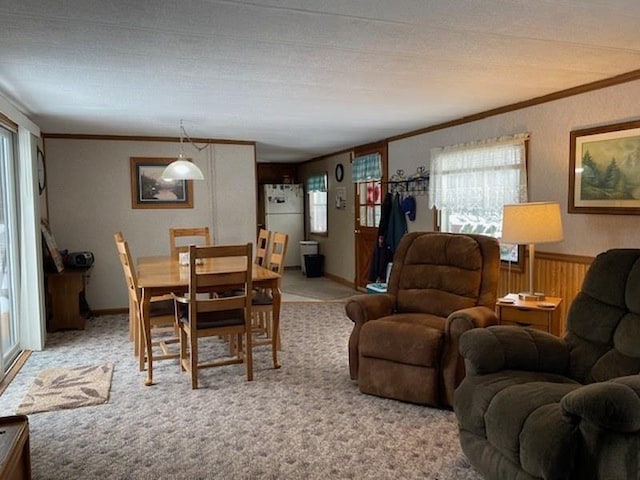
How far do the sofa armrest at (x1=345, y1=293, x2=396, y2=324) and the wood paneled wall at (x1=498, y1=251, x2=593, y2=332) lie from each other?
1249 millimetres

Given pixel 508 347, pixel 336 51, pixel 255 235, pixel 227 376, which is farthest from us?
pixel 255 235

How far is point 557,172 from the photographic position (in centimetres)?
378

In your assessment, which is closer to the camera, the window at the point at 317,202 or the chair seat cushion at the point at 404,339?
the chair seat cushion at the point at 404,339

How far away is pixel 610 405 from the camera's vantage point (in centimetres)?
165

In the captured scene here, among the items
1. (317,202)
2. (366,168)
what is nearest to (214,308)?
(366,168)

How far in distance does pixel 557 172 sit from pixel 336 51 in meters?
2.13

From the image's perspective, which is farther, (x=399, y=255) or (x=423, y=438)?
(x=399, y=255)

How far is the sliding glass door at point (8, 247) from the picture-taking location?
3989 millimetres

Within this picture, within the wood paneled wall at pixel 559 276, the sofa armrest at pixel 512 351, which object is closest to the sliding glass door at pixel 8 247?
the sofa armrest at pixel 512 351

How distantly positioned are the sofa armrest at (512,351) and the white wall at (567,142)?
1299 millimetres

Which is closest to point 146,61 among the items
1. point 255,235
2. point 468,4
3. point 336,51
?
point 336,51

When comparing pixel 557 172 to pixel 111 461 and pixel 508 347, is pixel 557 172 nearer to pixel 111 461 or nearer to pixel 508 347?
pixel 508 347

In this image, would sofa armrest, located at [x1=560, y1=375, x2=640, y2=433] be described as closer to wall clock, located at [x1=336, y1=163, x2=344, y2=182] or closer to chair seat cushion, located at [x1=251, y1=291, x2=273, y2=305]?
chair seat cushion, located at [x1=251, y1=291, x2=273, y2=305]

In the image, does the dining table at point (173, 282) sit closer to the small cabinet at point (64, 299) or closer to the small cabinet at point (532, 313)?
the small cabinet at point (64, 299)
